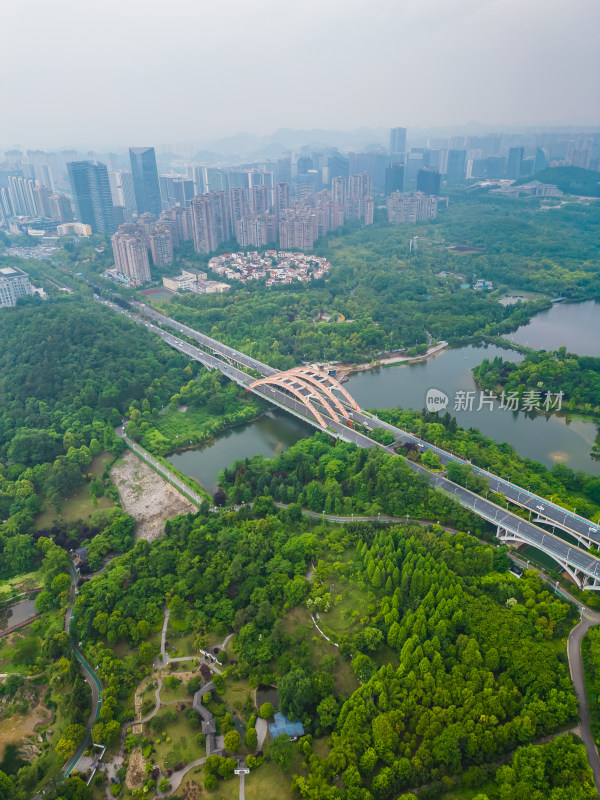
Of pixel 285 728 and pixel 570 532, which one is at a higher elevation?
pixel 570 532

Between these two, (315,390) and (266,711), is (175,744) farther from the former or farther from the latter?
(315,390)

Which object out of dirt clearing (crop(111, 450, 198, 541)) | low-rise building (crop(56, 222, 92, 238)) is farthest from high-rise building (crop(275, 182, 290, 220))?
dirt clearing (crop(111, 450, 198, 541))

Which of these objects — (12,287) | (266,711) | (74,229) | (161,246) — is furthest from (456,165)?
(266,711)

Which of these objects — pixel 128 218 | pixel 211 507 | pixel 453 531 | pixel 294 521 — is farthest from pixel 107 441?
pixel 128 218

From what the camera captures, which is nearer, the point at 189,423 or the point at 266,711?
the point at 266,711

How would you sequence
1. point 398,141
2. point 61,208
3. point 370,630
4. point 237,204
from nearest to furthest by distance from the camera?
point 370,630, point 237,204, point 61,208, point 398,141
